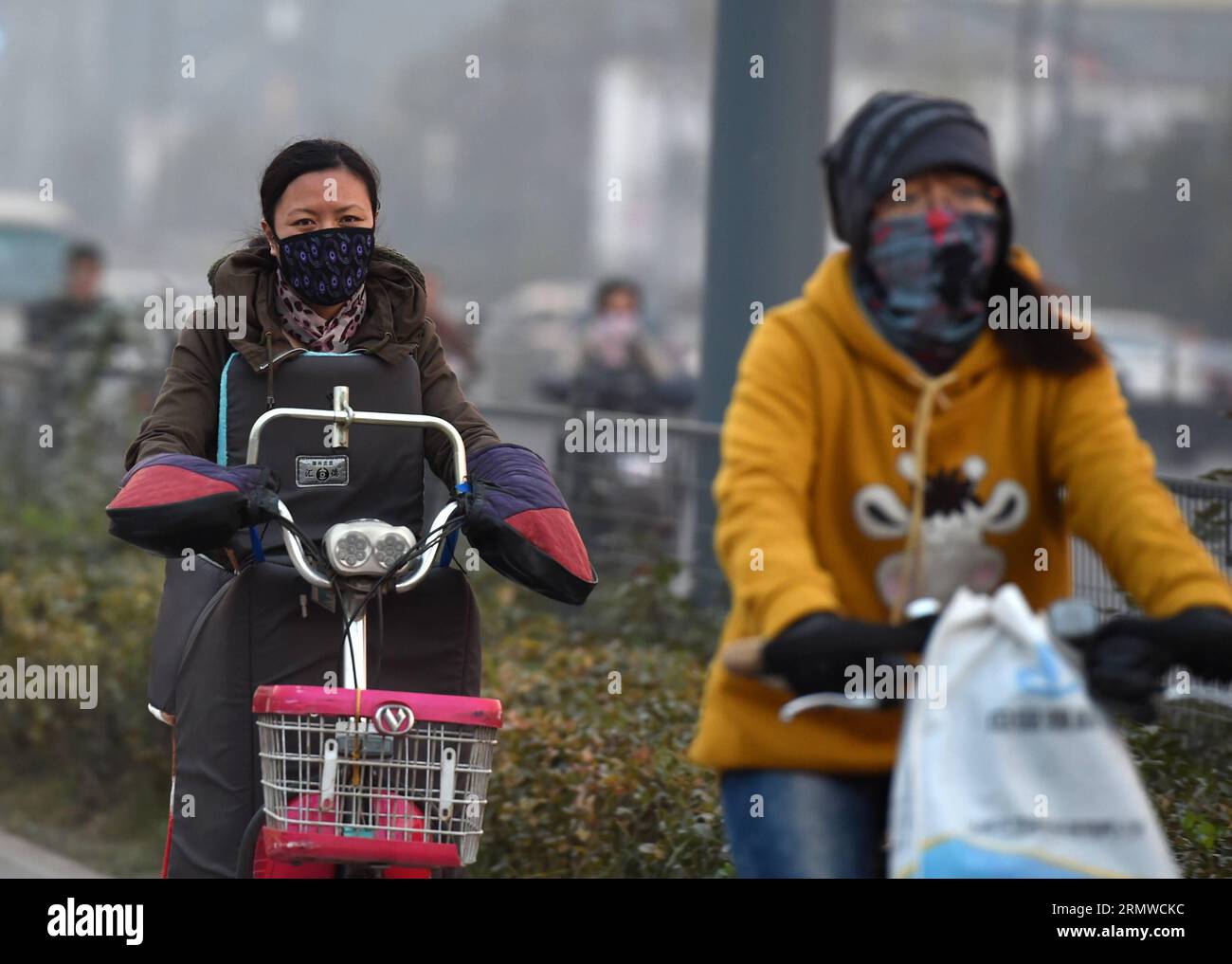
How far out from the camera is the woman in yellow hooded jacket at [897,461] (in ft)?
9.09

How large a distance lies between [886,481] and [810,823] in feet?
1.57

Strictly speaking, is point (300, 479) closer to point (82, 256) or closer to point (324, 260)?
point (324, 260)

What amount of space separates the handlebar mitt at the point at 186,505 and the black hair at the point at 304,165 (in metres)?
0.68

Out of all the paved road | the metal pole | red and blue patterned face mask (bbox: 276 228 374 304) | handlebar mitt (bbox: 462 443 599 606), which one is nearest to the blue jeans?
handlebar mitt (bbox: 462 443 599 606)

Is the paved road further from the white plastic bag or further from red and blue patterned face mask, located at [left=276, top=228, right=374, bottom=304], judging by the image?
the white plastic bag

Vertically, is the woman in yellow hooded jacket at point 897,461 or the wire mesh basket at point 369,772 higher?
the woman in yellow hooded jacket at point 897,461

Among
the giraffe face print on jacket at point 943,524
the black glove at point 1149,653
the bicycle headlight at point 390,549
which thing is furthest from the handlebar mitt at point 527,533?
the black glove at point 1149,653

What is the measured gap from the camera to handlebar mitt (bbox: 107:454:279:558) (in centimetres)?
349

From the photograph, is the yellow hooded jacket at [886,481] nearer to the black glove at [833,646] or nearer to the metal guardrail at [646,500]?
the black glove at [833,646]

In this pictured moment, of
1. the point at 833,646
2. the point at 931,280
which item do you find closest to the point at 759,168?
the point at 931,280

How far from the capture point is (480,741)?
11.2ft
